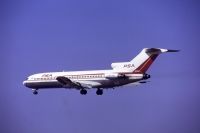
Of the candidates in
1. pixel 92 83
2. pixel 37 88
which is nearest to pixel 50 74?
pixel 37 88

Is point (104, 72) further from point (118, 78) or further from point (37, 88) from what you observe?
point (37, 88)

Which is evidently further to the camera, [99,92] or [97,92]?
[97,92]

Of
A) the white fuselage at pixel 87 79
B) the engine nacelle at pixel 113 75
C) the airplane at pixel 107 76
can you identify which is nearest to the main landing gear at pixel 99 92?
the airplane at pixel 107 76

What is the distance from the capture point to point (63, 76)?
266 ft

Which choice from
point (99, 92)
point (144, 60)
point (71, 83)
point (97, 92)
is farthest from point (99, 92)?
point (144, 60)

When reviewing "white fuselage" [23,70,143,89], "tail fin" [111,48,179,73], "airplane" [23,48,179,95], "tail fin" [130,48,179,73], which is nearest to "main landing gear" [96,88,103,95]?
"airplane" [23,48,179,95]

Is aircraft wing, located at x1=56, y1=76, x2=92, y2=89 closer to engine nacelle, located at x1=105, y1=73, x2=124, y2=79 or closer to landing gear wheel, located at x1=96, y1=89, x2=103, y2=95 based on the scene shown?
landing gear wheel, located at x1=96, y1=89, x2=103, y2=95

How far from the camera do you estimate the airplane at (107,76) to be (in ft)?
245

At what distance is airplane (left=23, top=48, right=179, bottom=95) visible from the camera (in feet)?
245

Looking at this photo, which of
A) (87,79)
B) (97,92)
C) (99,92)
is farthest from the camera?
(97,92)

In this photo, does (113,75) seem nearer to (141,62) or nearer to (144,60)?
(141,62)

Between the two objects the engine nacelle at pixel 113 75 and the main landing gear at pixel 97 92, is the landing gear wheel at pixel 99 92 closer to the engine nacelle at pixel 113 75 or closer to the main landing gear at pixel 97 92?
the main landing gear at pixel 97 92

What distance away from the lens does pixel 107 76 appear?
7594 centimetres

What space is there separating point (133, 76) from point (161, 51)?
19.5 ft
